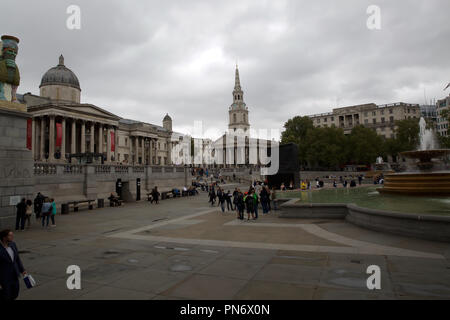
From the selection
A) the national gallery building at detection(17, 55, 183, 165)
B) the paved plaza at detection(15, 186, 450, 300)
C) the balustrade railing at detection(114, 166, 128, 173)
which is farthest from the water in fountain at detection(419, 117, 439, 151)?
the national gallery building at detection(17, 55, 183, 165)

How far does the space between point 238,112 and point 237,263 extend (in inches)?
5048

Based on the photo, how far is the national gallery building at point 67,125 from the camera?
2024 inches

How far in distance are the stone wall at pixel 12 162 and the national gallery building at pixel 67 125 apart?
1248 inches

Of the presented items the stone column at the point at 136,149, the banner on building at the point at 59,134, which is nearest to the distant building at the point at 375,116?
the stone column at the point at 136,149

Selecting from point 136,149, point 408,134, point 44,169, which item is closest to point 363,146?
point 408,134

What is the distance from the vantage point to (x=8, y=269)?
A: 431 centimetres

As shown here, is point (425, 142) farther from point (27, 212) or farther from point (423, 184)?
point (27, 212)

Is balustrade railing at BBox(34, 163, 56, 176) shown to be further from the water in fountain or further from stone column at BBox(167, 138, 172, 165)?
stone column at BBox(167, 138, 172, 165)

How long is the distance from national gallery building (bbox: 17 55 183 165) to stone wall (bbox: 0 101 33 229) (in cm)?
3170

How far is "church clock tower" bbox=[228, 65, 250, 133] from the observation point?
13225cm
